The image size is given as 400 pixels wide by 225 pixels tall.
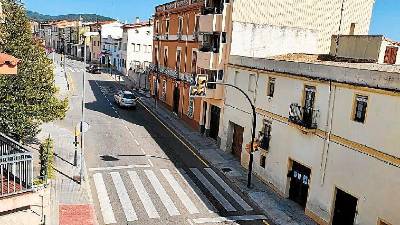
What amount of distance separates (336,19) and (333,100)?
1630cm

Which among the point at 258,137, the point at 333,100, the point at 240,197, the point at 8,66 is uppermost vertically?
the point at 8,66

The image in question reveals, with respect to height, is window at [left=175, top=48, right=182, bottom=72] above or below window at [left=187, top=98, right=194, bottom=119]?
above

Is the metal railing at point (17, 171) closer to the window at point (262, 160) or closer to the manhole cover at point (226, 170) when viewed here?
the manhole cover at point (226, 170)

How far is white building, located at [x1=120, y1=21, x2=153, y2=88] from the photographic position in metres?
63.5

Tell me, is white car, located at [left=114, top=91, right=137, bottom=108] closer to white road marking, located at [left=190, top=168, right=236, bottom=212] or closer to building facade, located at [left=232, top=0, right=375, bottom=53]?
building facade, located at [left=232, top=0, right=375, bottom=53]

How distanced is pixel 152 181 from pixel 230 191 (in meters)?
4.29

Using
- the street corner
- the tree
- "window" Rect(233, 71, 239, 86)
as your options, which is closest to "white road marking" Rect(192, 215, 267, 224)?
the street corner

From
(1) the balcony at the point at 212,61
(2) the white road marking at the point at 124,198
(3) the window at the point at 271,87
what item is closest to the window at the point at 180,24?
(1) the balcony at the point at 212,61

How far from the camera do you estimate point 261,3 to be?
2789cm

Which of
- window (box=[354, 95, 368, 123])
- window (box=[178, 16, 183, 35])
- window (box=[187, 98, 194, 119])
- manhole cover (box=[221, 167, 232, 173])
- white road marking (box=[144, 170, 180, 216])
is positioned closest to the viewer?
window (box=[354, 95, 368, 123])

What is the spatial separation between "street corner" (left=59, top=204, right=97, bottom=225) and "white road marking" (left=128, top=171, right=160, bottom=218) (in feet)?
7.96

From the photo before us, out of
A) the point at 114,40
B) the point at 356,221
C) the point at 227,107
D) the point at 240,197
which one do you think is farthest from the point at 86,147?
the point at 114,40

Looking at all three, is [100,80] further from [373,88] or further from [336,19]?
[373,88]

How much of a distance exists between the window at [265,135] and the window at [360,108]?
21.7 ft
